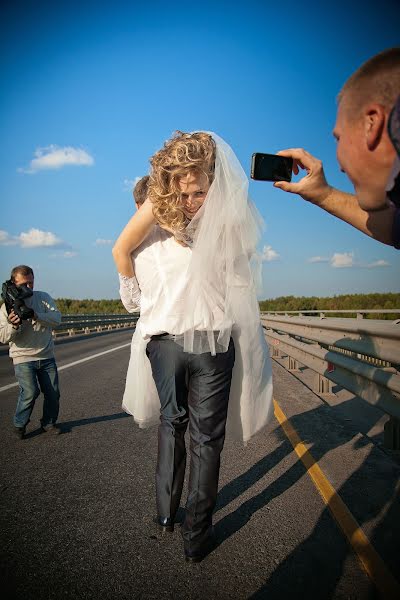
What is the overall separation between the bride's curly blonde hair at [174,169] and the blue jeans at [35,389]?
3.33 meters

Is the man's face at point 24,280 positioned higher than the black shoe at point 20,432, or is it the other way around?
the man's face at point 24,280

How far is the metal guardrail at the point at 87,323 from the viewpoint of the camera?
21.7 metres

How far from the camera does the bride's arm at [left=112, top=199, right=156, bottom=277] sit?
2094mm

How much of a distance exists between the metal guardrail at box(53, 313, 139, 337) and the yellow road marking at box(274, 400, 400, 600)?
14.4 m

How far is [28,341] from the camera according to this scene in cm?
468

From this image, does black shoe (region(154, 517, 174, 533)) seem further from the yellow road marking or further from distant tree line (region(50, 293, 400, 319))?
distant tree line (region(50, 293, 400, 319))

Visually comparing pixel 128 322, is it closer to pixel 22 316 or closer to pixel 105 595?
pixel 22 316

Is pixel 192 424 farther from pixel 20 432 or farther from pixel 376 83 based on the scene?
pixel 20 432

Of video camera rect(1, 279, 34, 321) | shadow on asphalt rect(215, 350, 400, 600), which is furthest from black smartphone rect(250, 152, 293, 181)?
video camera rect(1, 279, 34, 321)

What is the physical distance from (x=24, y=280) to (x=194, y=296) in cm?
334

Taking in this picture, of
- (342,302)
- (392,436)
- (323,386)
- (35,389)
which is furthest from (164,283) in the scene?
(342,302)

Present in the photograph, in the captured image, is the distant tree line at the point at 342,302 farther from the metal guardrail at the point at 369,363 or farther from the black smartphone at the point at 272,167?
the black smartphone at the point at 272,167

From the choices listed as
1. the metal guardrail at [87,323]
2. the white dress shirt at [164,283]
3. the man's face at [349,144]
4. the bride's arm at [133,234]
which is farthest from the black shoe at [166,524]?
the metal guardrail at [87,323]

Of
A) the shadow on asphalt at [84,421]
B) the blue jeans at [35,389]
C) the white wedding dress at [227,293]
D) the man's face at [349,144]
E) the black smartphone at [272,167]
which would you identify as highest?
the black smartphone at [272,167]
